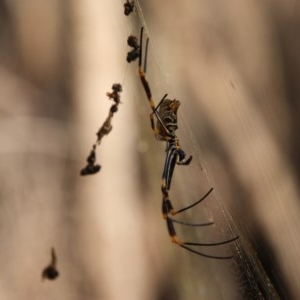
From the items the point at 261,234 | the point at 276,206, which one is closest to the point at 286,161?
the point at 276,206

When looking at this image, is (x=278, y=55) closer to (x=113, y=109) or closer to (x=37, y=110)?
(x=37, y=110)

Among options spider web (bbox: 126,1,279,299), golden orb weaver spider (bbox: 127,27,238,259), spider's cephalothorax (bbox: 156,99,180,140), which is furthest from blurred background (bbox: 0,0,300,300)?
spider's cephalothorax (bbox: 156,99,180,140)

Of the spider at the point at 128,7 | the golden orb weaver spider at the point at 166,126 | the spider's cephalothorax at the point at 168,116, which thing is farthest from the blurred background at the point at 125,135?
the spider at the point at 128,7

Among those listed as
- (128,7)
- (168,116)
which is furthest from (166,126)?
(128,7)

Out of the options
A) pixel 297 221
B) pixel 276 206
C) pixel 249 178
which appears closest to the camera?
pixel 297 221

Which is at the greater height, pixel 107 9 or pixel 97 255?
pixel 107 9

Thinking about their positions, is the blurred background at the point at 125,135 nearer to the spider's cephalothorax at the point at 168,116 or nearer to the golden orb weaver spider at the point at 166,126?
the golden orb weaver spider at the point at 166,126
